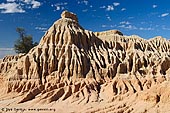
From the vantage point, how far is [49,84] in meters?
51.4

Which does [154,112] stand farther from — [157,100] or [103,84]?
[103,84]

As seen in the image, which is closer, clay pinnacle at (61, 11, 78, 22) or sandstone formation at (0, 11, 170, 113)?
sandstone formation at (0, 11, 170, 113)

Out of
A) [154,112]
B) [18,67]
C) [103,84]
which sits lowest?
[154,112]

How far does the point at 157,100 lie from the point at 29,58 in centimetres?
2438

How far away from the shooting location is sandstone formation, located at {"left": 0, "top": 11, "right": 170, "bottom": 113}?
45781mm

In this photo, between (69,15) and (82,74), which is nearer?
Answer: (82,74)

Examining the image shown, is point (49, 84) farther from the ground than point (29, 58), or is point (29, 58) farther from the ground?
point (29, 58)

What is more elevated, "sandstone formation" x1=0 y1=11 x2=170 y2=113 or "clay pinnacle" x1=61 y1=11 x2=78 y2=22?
"clay pinnacle" x1=61 y1=11 x2=78 y2=22

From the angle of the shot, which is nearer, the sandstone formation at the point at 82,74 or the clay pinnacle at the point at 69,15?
the sandstone formation at the point at 82,74

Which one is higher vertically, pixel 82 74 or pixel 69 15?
pixel 69 15

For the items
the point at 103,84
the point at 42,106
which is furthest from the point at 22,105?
the point at 103,84

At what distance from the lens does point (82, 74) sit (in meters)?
52.9

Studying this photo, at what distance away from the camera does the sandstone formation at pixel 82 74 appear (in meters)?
45.8

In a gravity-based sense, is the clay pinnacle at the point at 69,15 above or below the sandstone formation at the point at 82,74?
above
